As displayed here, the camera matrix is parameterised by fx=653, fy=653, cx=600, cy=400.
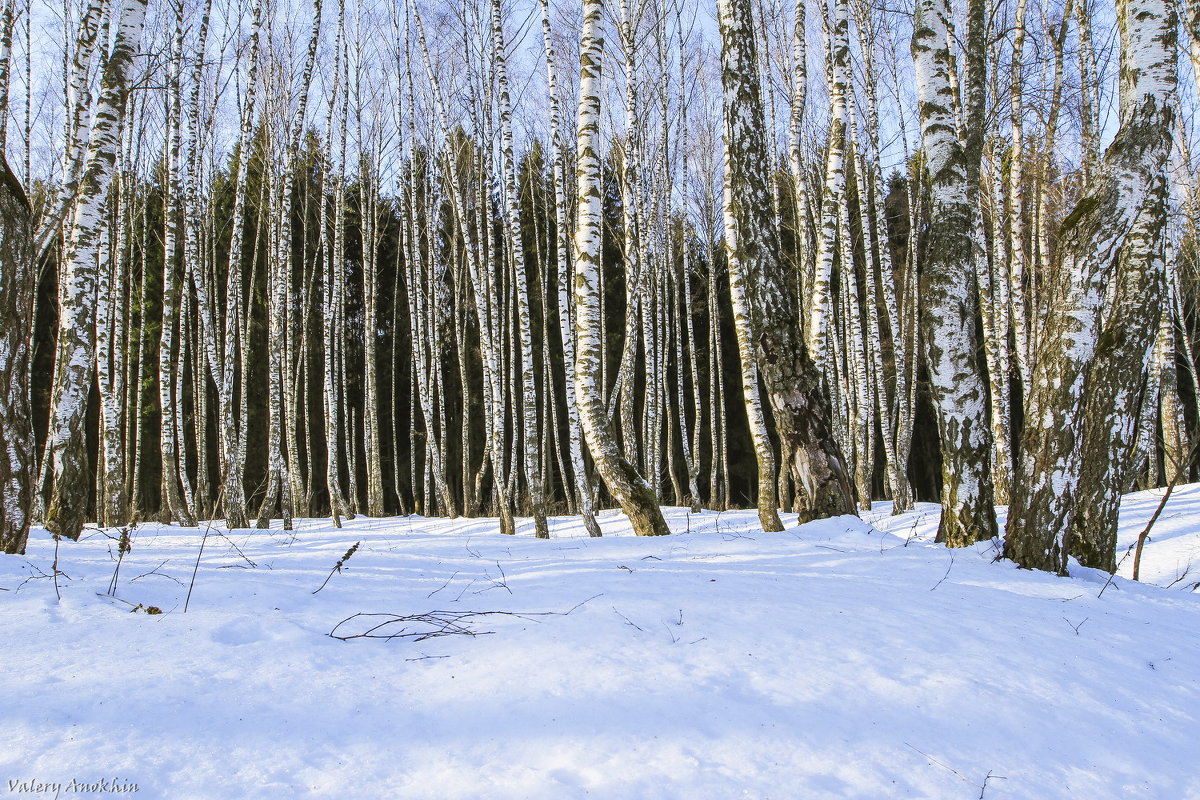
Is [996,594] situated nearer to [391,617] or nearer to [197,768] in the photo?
[391,617]

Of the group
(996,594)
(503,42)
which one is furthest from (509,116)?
(996,594)

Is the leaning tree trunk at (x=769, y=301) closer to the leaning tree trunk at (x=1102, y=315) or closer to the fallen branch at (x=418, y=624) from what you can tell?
the leaning tree trunk at (x=1102, y=315)

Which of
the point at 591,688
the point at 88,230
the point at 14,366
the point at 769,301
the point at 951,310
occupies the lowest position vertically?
the point at 591,688

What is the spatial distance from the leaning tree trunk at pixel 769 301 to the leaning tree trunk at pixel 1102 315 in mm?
1570

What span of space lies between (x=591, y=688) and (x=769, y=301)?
13.1 ft

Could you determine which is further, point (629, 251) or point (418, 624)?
point (629, 251)

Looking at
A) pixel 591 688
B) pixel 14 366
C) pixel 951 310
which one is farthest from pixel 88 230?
pixel 951 310

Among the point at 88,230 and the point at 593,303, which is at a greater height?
the point at 88,230

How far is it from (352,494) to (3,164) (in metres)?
10.7

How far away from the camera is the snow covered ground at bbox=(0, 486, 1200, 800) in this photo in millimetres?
1512

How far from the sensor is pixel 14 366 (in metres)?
3.47

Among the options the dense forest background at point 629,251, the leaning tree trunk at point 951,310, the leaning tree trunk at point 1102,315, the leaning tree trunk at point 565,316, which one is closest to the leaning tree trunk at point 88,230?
the dense forest background at point 629,251

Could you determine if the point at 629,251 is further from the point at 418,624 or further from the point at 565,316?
the point at 418,624

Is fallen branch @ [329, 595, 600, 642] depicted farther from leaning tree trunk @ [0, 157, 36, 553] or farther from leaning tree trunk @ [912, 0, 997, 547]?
leaning tree trunk @ [912, 0, 997, 547]
